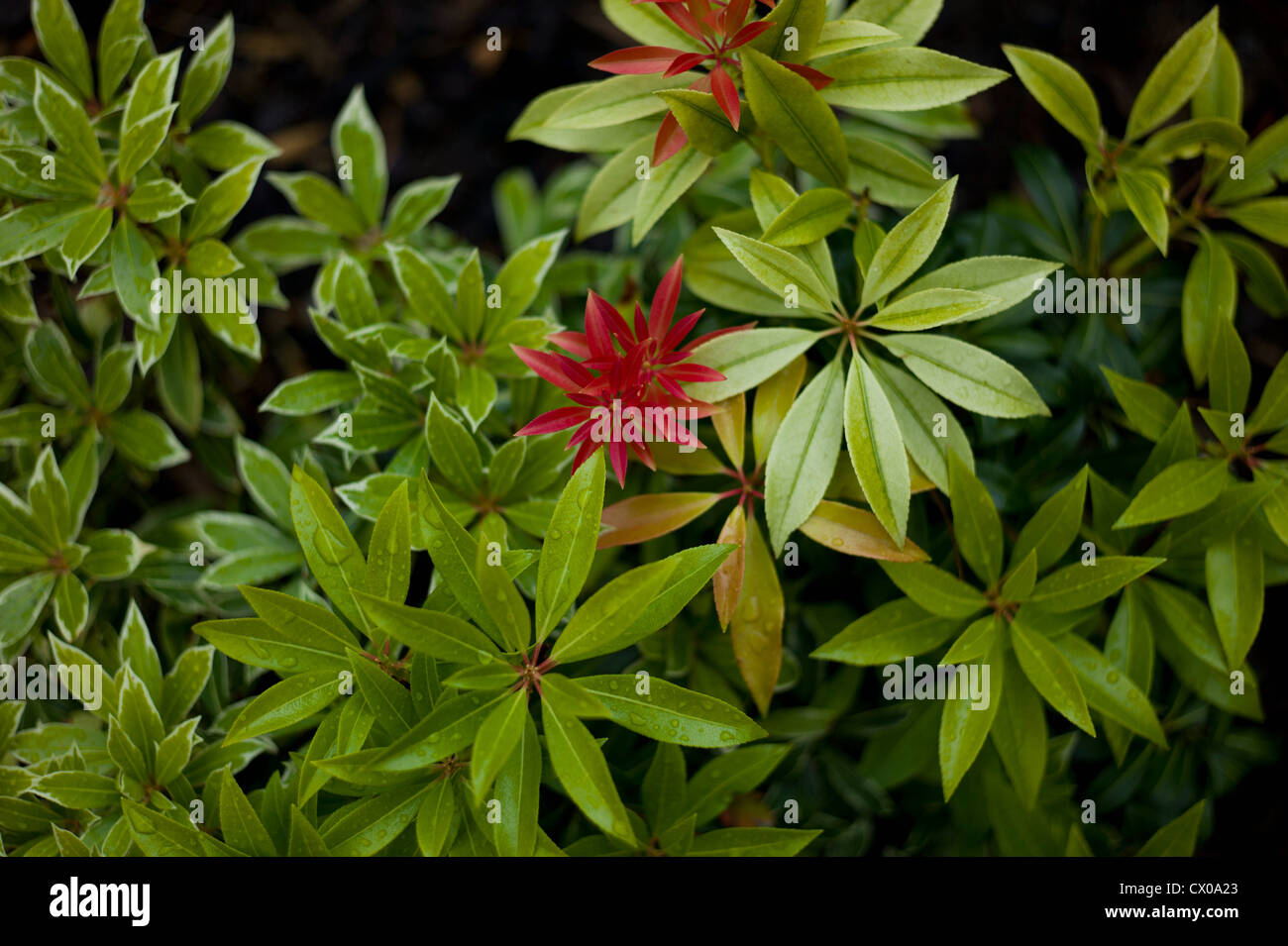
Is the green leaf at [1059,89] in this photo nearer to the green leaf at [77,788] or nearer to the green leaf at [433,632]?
the green leaf at [433,632]

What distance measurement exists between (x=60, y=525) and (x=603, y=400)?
1.13m

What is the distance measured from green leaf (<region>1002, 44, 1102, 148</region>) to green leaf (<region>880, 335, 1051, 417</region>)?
52 centimetres

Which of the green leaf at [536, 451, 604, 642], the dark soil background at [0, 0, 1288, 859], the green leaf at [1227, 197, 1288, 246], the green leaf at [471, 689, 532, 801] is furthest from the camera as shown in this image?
the dark soil background at [0, 0, 1288, 859]

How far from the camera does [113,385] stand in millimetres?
1946

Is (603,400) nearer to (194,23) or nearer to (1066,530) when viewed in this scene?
(1066,530)

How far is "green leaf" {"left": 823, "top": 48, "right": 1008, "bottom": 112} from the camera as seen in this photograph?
5.25 feet

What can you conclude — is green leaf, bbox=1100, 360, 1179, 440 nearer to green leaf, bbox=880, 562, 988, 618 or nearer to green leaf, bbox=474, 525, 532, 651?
green leaf, bbox=880, 562, 988, 618

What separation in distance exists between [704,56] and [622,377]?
0.54m

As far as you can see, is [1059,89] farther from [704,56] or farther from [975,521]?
[975,521]

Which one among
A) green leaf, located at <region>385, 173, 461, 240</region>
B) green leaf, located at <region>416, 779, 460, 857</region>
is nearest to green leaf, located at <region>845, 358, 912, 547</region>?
green leaf, located at <region>416, 779, 460, 857</region>
